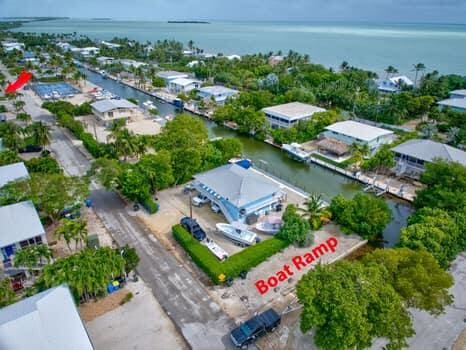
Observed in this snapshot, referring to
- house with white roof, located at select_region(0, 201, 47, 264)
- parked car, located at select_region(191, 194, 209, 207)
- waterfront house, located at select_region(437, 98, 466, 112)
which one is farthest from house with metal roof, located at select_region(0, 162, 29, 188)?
waterfront house, located at select_region(437, 98, 466, 112)

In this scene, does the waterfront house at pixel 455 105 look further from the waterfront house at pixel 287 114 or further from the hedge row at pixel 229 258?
the hedge row at pixel 229 258

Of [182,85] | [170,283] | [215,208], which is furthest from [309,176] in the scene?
[182,85]

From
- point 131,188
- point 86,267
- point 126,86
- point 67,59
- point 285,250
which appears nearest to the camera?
point 86,267

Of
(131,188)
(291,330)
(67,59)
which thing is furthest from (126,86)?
(291,330)

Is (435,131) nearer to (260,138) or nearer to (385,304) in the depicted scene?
(260,138)

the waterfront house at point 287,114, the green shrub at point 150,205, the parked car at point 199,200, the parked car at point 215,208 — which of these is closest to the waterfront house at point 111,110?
the waterfront house at point 287,114

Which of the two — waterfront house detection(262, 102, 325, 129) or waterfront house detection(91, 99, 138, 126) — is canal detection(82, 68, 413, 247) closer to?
waterfront house detection(262, 102, 325, 129)
